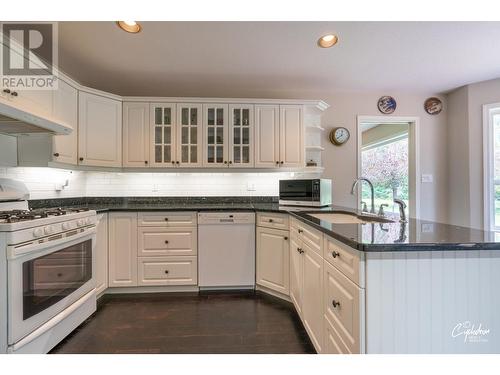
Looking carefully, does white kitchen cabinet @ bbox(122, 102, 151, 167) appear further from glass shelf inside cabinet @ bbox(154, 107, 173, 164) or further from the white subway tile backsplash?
the white subway tile backsplash

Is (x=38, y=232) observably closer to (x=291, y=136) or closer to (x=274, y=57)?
(x=274, y=57)

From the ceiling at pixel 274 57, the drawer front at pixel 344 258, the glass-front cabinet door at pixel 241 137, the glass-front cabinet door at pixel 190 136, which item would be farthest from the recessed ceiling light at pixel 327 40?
the drawer front at pixel 344 258

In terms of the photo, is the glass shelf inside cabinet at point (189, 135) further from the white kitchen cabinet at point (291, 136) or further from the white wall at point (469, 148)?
the white wall at point (469, 148)

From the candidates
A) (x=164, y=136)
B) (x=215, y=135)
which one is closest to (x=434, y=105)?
(x=215, y=135)

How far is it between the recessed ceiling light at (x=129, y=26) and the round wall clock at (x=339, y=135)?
2.46 metres

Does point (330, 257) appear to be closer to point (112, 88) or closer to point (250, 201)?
point (250, 201)

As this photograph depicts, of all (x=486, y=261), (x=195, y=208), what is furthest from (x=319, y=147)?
(x=486, y=261)

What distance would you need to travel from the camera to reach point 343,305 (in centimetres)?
117

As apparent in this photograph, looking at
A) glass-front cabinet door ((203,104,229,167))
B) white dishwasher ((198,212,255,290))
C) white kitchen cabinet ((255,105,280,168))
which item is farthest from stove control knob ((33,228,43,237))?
white kitchen cabinet ((255,105,280,168))

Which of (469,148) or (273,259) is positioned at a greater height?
(469,148)

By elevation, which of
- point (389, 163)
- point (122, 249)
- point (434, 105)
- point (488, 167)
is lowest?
point (122, 249)

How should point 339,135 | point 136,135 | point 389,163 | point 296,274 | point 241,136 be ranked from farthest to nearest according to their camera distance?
point 389,163 < point 339,135 < point 241,136 < point 136,135 < point 296,274

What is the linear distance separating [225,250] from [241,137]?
1344 millimetres

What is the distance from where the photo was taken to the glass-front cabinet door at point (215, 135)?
2.96 metres
